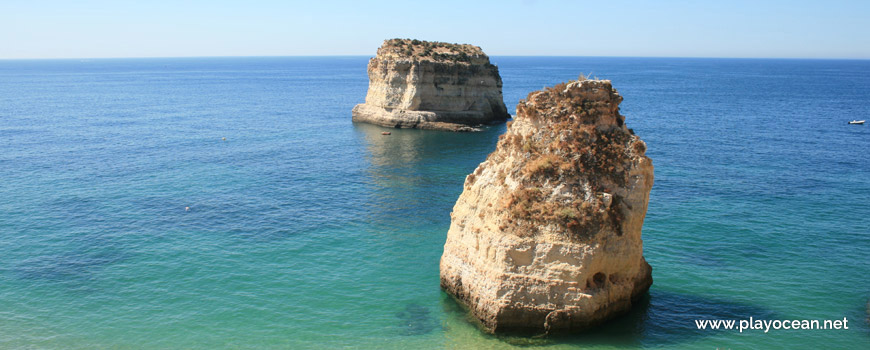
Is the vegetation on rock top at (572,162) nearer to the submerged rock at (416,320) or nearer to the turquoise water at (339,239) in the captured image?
the turquoise water at (339,239)

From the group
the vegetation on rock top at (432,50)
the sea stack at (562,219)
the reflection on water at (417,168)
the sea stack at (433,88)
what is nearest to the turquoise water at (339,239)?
the reflection on water at (417,168)

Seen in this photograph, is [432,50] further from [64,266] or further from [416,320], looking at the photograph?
[416,320]

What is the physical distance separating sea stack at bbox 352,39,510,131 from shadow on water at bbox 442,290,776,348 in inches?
2158

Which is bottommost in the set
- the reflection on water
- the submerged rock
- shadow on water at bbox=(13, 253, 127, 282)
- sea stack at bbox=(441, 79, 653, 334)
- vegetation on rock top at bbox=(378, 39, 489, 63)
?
the submerged rock

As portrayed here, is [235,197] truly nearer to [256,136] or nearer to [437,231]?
[437,231]

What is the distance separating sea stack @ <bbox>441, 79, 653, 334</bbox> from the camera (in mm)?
23688

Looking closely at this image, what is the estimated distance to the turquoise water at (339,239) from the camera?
26.0 metres

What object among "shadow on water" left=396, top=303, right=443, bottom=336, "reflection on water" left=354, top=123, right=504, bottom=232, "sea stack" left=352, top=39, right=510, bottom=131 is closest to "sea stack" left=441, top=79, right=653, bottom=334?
"shadow on water" left=396, top=303, right=443, bottom=336

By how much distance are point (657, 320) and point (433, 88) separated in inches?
2447

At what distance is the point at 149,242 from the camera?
3672 cm

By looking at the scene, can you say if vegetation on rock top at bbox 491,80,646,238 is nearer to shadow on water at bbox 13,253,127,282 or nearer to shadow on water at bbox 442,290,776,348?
shadow on water at bbox 442,290,776,348

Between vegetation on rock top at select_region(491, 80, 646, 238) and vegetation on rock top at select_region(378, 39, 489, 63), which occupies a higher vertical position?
vegetation on rock top at select_region(378, 39, 489, 63)

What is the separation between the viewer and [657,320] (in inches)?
1023

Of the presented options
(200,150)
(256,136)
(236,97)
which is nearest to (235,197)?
(200,150)
